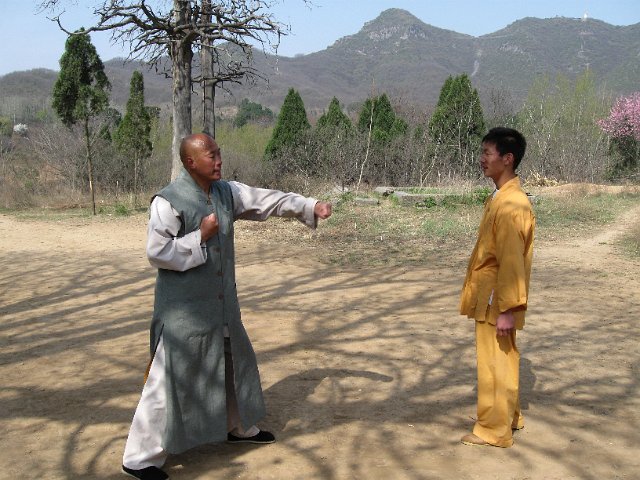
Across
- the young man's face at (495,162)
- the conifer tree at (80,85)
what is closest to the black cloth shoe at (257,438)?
the young man's face at (495,162)

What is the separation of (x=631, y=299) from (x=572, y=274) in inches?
53.1

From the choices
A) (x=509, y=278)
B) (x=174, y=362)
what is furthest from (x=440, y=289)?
(x=174, y=362)

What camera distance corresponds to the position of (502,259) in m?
3.49

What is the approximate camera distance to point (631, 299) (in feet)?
23.5

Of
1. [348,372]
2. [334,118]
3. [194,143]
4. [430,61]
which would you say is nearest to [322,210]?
[194,143]

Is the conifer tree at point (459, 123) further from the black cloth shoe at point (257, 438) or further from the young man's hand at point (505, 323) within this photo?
the black cloth shoe at point (257, 438)

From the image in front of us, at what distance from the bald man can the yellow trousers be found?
3.82 ft

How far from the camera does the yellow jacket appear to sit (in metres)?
3.46

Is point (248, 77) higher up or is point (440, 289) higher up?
point (248, 77)

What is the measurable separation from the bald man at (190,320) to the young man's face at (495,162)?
0.91 meters

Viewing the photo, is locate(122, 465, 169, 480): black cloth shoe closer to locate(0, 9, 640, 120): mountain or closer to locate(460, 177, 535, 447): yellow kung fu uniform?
locate(460, 177, 535, 447): yellow kung fu uniform

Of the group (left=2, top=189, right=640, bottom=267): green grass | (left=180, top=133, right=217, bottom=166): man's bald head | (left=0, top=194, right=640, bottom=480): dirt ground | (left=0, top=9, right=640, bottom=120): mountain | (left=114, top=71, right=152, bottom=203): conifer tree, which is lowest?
(left=0, top=194, right=640, bottom=480): dirt ground

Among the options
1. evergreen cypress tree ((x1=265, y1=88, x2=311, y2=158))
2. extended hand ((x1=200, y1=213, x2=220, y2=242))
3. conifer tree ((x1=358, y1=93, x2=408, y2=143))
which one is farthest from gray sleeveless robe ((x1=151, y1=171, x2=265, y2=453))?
conifer tree ((x1=358, y1=93, x2=408, y2=143))

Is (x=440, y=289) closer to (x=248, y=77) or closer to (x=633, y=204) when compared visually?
(x=248, y=77)
